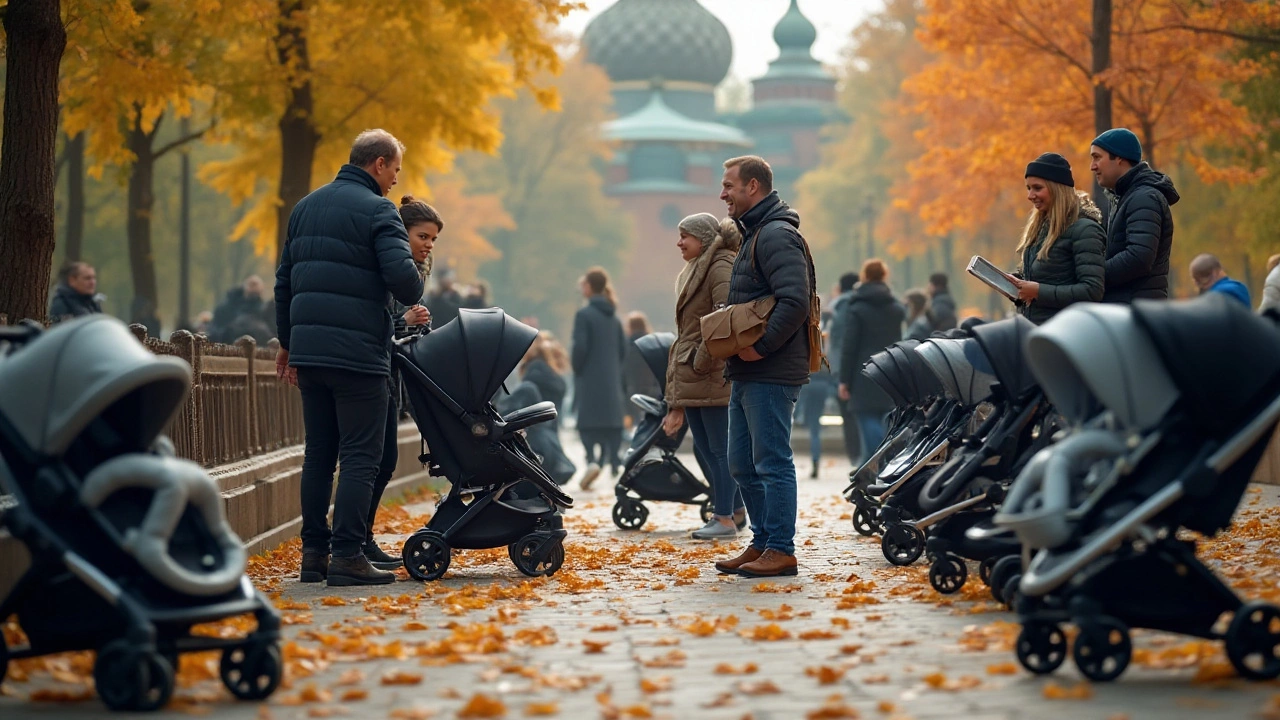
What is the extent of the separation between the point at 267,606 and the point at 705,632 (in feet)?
6.00

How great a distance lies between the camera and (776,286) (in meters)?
9.09

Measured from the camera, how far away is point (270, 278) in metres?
49.4

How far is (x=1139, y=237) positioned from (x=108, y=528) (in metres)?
5.32

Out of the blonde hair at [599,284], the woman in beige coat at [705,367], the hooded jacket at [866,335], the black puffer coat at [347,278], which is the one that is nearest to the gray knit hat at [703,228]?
the woman in beige coat at [705,367]

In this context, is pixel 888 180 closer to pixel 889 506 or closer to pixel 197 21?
pixel 197 21

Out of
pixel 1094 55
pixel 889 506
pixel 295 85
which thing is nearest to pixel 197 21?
pixel 295 85

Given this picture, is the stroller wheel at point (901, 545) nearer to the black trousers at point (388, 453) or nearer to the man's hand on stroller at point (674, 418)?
the man's hand on stroller at point (674, 418)

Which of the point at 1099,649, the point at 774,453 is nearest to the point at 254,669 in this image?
the point at 1099,649

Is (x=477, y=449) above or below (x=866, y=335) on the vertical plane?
below

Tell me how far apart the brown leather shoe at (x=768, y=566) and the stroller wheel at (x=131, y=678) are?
13.1 feet

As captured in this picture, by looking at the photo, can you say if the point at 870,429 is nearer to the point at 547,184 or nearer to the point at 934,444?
the point at 934,444

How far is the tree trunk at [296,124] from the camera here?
63.3ft

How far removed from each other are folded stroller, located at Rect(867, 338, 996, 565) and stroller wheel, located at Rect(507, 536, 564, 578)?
165 cm

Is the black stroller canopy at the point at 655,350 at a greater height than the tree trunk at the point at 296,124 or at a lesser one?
lesser
